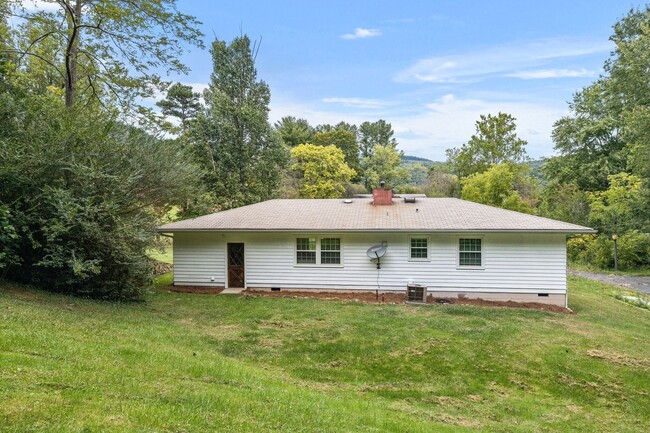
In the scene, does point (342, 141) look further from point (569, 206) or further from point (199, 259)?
point (199, 259)

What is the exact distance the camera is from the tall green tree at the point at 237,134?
22312 millimetres

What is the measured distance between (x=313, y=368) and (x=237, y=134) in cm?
1830

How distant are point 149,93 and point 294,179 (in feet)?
71.4

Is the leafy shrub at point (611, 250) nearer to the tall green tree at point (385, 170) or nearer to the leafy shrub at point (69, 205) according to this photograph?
the tall green tree at point (385, 170)

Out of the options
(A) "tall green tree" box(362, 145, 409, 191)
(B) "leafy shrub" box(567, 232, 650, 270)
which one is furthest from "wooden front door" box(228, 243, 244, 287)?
(A) "tall green tree" box(362, 145, 409, 191)

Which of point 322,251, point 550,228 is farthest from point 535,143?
point 322,251

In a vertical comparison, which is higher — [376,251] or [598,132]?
[598,132]

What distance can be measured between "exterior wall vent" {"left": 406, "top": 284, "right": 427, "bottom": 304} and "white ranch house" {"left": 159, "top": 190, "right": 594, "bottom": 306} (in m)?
0.83

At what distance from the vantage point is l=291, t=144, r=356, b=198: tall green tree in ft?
114

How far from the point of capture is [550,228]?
Result: 1170 centimetres

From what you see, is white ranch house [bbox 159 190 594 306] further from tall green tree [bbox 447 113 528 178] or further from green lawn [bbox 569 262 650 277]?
tall green tree [bbox 447 113 528 178]

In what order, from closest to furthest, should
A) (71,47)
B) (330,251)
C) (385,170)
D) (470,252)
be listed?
1. (71,47)
2. (470,252)
3. (330,251)
4. (385,170)

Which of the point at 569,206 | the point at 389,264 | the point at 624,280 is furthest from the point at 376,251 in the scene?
the point at 569,206

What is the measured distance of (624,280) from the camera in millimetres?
20266
